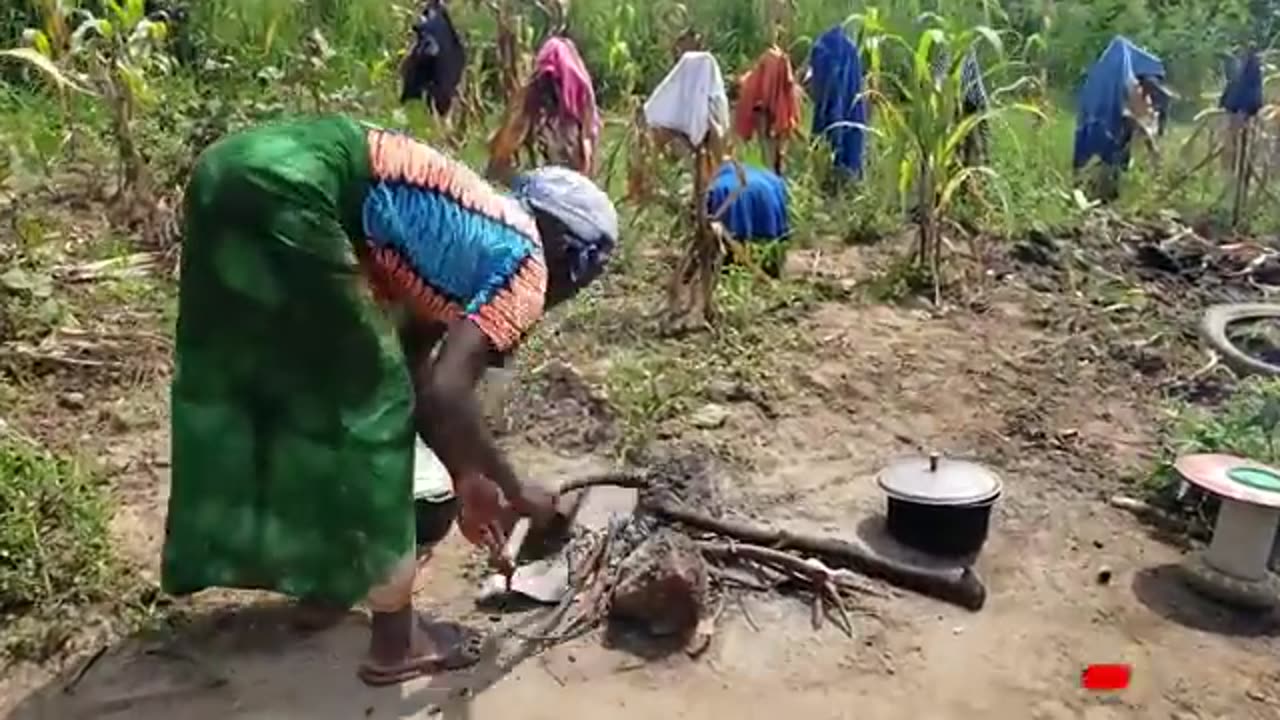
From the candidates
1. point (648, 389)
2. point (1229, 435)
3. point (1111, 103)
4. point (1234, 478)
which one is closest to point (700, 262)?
point (648, 389)

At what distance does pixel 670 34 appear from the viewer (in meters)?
9.34

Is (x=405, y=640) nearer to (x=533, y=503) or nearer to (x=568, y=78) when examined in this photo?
(x=533, y=503)

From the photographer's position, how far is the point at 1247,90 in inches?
249

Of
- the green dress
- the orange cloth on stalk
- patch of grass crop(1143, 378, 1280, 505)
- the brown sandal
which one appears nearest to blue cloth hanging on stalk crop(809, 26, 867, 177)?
the orange cloth on stalk

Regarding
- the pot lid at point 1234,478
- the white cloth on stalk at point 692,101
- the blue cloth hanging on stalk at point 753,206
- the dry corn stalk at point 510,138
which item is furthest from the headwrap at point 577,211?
the dry corn stalk at point 510,138

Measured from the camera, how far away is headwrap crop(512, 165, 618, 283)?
9.00 ft

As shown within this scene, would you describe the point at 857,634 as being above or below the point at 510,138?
below

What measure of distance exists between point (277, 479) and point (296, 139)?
722 millimetres

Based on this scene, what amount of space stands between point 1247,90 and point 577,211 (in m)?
4.79

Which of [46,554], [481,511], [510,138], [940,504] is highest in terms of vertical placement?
[510,138]

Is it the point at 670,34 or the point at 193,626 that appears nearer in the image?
the point at 193,626

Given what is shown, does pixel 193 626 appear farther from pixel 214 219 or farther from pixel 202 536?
pixel 214 219

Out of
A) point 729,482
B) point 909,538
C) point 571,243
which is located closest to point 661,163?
point 729,482

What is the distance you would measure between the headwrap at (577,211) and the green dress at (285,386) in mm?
374
